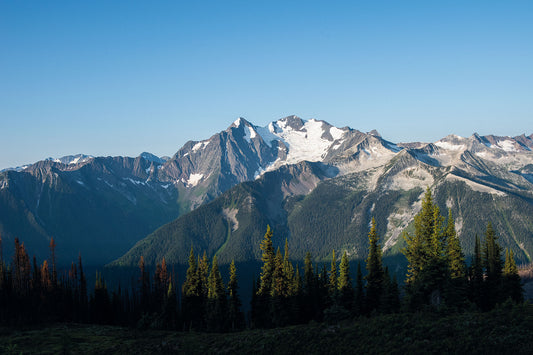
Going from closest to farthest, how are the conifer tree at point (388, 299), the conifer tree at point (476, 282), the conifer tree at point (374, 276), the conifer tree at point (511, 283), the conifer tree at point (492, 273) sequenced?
the conifer tree at point (388, 299) → the conifer tree at point (511, 283) → the conifer tree at point (492, 273) → the conifer tree at point (476, 282) → the conifer tree at point (374, 276)

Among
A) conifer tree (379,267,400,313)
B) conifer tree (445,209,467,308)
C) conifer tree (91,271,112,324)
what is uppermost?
conifer tree (445,209,467,308)

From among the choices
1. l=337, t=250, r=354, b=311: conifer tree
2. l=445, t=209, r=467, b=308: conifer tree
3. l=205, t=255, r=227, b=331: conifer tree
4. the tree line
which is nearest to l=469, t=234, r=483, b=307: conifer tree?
the tree line

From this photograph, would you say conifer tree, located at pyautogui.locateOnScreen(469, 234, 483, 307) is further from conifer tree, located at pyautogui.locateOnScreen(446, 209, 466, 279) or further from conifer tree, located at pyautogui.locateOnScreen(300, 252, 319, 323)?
conifer tree, located at pyautogui.locateOnScreen(300, 252, 319, 323)

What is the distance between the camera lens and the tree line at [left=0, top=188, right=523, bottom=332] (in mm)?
55188

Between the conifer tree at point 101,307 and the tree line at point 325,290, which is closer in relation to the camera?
the tree line at point 325,290

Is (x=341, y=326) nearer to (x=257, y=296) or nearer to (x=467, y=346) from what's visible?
(x=467, y=346)

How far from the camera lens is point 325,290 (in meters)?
82.6

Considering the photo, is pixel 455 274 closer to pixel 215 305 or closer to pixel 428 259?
pixel 428 259

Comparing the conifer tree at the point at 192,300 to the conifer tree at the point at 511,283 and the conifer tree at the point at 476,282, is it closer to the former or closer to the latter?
the conifer tree at the point at 476,282

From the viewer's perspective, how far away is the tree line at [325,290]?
55.2 metres

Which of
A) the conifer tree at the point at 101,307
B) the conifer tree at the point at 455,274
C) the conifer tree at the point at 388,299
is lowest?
the conifer tree at the point at 101,307

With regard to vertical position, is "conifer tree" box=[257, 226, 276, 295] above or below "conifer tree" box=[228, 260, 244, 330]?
above

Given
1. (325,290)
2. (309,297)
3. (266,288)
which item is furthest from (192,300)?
(325,290)

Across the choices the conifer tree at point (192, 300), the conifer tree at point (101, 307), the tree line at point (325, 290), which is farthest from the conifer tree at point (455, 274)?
the conifer tree at point (101, 307)
